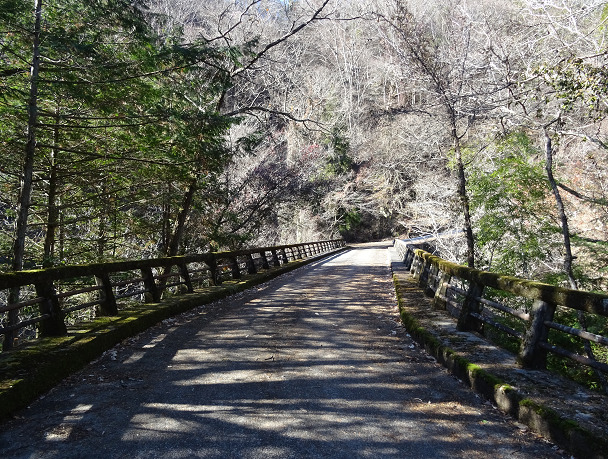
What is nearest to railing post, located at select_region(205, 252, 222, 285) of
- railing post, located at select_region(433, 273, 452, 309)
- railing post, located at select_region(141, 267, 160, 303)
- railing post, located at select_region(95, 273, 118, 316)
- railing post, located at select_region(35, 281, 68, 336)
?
railing post, located at select_region(141, 267, 160, 303)

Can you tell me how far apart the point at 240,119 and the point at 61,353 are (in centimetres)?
682

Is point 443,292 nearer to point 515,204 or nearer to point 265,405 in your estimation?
point 265,405

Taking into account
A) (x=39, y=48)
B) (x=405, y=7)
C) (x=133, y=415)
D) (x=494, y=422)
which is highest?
(x=405, y=7)

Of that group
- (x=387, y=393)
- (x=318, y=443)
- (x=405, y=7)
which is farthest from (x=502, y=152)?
(x=318, y=443)

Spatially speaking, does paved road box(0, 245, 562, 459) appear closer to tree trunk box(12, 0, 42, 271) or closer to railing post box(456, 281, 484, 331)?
railing post box(456, 281, 484, 331)

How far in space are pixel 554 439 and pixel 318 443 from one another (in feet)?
5.73

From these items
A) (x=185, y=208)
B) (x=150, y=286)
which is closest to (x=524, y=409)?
(x=150, y=286)

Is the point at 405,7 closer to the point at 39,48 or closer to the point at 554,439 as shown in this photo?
the point at 39,48

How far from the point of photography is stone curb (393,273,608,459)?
2.58m

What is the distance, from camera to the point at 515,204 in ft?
40.9

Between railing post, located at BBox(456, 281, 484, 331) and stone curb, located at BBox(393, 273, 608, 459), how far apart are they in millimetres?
573

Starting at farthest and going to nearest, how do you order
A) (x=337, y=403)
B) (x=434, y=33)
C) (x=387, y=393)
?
(x=434, y=33), (x=387, y=393), (x=337, y=403)

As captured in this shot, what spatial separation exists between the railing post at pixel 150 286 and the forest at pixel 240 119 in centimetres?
223

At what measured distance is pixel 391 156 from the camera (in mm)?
31672
